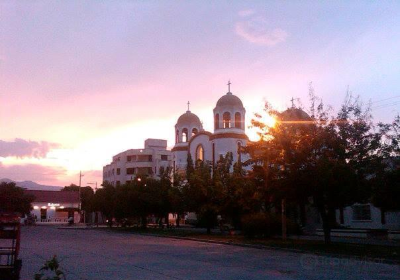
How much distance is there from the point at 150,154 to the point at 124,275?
75.3m

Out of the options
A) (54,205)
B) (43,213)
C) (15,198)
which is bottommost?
(43,213)

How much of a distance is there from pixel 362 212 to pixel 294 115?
13.9 m

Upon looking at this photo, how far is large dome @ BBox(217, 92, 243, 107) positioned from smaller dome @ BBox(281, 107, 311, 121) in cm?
2589

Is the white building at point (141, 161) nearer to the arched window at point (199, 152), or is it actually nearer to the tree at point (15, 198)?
the tree at point (15, 198)

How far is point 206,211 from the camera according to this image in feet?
115

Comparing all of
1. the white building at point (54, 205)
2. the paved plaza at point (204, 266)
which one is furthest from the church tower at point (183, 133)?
the paved plaza at point (204, 266)

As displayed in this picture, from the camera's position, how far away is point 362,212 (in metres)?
34.9

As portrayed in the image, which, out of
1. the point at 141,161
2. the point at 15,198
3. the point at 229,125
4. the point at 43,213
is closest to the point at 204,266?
the point at 229,125

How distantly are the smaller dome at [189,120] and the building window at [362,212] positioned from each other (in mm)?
30282

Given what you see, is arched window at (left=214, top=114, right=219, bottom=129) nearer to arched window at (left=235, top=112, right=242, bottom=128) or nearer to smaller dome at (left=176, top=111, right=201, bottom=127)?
arched window at (left=235, top=112, right=242, bottom=128)

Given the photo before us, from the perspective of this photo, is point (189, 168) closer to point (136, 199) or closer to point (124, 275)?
point (136, 199)

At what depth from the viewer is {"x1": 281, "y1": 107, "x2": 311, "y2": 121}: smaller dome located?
25052 mm

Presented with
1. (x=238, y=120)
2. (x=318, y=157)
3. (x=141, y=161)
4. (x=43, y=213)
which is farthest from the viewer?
(x=141, y=161)

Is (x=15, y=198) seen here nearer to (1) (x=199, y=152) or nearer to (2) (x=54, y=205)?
(2) (x=54, y=205)
